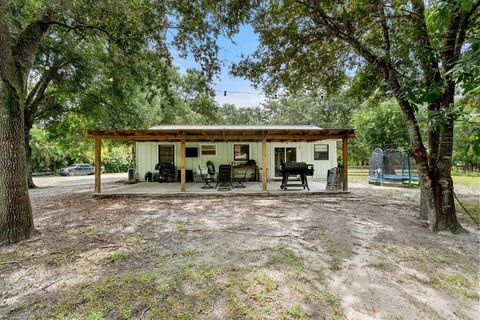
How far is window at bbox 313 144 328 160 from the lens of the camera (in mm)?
13469

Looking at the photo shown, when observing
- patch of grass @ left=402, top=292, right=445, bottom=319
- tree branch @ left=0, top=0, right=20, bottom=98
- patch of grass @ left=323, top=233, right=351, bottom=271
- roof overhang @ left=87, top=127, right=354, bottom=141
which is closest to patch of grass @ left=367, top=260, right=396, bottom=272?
patch of grass @ left=323, top=233, right=351, bottom=271

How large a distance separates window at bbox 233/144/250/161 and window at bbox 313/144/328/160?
155 inches

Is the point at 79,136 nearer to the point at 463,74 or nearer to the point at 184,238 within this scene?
the point at 184,238

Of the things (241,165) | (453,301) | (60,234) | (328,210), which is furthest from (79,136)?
(453,301)

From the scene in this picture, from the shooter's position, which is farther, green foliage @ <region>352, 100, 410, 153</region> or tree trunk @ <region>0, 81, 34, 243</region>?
green foliage @ <region>352, 100, 410, 153</region>

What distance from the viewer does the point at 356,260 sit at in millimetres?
3285

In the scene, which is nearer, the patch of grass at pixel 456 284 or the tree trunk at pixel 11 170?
the patch of grass at pixel 456 284

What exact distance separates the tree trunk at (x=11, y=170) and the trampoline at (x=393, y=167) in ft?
43.1

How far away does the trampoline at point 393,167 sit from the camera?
11477mm

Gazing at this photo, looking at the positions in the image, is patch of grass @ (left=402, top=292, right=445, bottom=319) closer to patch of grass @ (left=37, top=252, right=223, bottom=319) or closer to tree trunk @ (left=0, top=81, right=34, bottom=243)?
patch of grass @ (left=37, top=252, right=223, bottom=319)

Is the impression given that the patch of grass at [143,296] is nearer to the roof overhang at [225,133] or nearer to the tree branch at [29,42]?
the tree branch at [29,42]

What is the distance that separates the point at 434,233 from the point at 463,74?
11.0ft

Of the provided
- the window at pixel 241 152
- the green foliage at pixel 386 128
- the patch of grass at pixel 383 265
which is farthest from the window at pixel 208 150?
the green foliage at pixel 386 128

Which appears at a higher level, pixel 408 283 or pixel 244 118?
pixel 244 118
